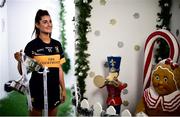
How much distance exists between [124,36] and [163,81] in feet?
1.80

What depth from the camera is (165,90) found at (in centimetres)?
184

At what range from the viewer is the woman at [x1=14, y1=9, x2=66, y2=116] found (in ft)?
6.07

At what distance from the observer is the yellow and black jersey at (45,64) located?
72.8 inches

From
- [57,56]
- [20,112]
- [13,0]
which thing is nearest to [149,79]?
[57,56]

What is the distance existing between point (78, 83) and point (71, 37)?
442mm

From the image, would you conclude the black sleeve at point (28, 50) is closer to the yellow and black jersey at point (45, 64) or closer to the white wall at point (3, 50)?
the yellow and black jersey at point (45, 64)

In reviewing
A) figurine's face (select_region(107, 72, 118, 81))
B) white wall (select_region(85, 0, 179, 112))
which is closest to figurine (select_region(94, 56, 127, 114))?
figurine's face (select_region(107, 72, 118, 81))

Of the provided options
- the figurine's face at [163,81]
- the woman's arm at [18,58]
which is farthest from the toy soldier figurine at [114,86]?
the woman's arm at [18,58]

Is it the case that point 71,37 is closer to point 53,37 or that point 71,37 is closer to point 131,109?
point 53,37

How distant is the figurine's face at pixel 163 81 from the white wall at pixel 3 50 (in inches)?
43.8

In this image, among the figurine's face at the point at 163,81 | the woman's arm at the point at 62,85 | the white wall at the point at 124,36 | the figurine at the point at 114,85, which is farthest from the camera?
the white wall at the point at 124,36

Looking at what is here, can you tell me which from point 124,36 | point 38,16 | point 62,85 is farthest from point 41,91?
point 124,36

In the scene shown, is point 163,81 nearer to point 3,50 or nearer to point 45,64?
point 45,64

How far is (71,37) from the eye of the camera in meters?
2.00
